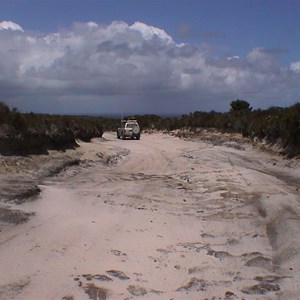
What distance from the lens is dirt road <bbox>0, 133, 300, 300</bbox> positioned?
652cm

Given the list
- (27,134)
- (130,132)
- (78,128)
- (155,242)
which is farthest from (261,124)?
(155,242)

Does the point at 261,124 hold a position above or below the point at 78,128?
above

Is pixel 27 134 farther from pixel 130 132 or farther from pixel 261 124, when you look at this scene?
pixel 130 132

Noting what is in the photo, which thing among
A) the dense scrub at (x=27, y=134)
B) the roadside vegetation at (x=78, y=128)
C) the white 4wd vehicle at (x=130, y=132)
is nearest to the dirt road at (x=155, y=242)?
the dense scrub at (x=27, y=134)

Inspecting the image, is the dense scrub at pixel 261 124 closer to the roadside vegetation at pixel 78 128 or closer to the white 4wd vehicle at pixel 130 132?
the roadside vegetation at pixel 78 128

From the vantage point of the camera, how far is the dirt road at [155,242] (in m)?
6.52

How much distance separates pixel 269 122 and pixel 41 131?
15.4 metres

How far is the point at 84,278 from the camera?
22.0 ft

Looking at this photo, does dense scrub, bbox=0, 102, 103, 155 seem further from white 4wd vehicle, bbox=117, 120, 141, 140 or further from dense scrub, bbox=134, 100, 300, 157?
white 4wd vehicle, bbox=117, 120, 141, 140

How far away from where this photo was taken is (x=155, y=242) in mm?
8633

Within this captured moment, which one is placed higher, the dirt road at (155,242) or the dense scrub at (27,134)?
the dense scrub at (27,134)

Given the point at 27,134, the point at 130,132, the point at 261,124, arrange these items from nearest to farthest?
1. the point at 27,134
2. the point at 261,124
3. the point at 130,132

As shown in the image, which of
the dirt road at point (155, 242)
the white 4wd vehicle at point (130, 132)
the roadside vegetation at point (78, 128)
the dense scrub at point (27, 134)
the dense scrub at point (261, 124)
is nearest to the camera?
the dirt road at point (155, 242)

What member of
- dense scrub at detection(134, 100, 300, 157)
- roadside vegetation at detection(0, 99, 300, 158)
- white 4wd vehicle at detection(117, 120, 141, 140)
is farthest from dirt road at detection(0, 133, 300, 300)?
white 4wd vehicle at detection(117, 120, 141, 140)
